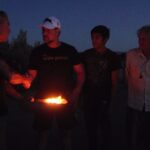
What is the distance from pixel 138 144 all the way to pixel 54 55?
1698mm

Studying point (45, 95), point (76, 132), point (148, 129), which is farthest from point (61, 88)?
point (76, 132)

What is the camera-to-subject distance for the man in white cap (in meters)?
6.48

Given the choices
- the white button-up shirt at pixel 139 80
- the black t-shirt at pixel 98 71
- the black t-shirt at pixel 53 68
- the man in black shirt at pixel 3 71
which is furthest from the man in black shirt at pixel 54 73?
the man in black shirt at pixel 3 71

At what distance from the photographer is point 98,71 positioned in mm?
7113

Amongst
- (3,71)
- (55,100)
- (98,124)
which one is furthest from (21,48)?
(3,71)

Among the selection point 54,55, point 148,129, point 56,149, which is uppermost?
point 54,55

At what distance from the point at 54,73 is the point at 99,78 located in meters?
0.89

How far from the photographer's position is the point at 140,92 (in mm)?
6492

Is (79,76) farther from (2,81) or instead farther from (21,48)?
(21,48)

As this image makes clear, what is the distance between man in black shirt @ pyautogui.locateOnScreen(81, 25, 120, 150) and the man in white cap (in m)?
0.51

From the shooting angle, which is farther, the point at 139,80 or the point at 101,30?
the point at 101,30

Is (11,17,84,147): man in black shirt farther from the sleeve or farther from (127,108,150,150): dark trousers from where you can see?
(127,108,150,150): dark trousers

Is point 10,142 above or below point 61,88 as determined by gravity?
below

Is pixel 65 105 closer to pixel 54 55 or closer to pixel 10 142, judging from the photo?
pixel 54 55
